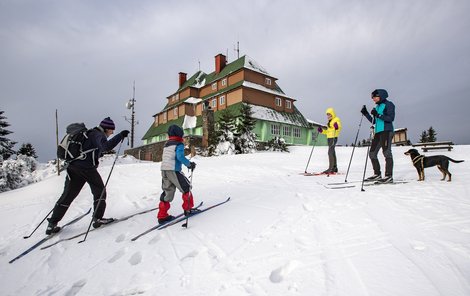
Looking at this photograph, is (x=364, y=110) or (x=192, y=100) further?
(x=192, y=100)

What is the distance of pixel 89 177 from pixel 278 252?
12.3ft

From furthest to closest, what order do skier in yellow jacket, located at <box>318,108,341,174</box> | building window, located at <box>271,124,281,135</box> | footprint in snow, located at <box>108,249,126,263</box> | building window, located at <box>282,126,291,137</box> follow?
building window, located at <box>282,126,291,137</box>, building window, located at <box>271,124,281,135</box>, skier in yellow jacket, located at <box>318,108,341,174</box>, footprint in snow, located at <box>108,249,126,263</box>

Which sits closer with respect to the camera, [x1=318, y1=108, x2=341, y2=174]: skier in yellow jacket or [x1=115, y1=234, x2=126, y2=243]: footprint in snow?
[x1=115, y1=234, x2=126, y2=243]: footprint in snow

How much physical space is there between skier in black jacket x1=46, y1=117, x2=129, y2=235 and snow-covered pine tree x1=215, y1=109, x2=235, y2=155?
14.4m

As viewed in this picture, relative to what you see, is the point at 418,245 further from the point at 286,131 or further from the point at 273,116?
the point at 286,131

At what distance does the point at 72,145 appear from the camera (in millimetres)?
4348

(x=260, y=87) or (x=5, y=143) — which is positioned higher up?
(x=260, y=87)

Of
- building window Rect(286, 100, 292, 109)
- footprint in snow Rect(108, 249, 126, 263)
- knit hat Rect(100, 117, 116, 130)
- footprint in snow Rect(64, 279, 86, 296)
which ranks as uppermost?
building window Rect(286, 100, 292, 109)

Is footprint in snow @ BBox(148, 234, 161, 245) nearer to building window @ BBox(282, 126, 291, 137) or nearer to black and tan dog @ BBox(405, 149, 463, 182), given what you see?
black and tan dog @ BBox(405, 149, 463, 182)

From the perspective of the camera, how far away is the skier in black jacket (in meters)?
4.32

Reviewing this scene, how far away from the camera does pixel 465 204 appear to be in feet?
12.4

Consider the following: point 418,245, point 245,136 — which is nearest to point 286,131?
point 245,136

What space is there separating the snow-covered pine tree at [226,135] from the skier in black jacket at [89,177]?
14.4m

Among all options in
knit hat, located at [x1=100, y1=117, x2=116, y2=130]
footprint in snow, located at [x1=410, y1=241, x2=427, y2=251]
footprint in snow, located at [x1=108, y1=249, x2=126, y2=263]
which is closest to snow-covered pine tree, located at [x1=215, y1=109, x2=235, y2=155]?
knit hat, located at [x1=100, y1=117, x2=116, y2=130]
